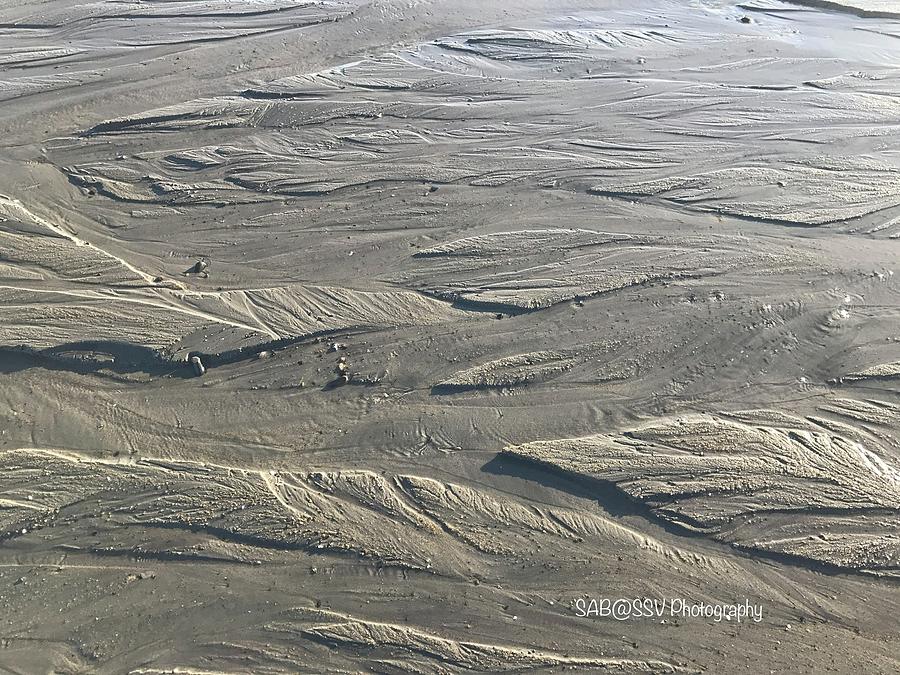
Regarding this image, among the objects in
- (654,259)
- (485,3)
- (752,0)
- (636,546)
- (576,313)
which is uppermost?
(752,0)

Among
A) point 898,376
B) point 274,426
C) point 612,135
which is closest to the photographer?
point 274,426

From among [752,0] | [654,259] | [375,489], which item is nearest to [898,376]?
[654,259]

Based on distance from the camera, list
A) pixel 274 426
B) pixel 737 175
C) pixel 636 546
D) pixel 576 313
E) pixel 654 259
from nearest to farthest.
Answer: pixel 636 546, pixel 274 426, pixel 576 313, pixel 654 259, pixel 737 175

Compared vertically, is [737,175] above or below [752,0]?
below

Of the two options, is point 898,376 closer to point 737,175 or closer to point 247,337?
point 737,175

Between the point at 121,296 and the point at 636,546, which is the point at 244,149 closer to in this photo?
the point at 121,296

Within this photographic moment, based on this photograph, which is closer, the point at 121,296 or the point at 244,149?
the point at 121,296
